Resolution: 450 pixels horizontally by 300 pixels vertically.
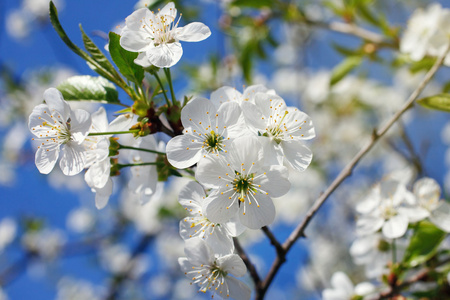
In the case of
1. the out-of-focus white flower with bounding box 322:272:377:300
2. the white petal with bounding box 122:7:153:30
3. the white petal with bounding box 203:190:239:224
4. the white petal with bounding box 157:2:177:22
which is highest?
the white petal with bounding box 157:2:177:22

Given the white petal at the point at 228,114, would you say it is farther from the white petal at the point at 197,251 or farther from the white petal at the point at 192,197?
the white petal at the point at 197,251

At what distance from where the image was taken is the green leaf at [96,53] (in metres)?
0.97

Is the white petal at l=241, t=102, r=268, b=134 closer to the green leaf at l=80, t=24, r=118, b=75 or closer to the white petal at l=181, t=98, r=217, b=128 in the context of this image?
the white petal at l=181, t=98, r=217, b=128

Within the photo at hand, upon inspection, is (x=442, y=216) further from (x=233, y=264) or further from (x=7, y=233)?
(x=7, y=233)

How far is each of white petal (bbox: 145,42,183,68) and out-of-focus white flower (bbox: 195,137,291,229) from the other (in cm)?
25

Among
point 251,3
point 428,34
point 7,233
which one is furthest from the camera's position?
point 7,233

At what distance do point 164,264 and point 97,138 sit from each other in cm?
475

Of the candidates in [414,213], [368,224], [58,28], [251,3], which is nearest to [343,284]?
[368,224]

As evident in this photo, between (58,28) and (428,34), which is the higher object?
(428,34)

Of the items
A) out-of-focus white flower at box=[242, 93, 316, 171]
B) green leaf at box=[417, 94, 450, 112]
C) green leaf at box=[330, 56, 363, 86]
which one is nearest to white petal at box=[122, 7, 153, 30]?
out-of-focus white flower at box=[242, 93, 316, 171]

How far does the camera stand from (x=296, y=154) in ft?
3.05

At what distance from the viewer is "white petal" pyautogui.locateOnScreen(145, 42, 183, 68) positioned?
89cm

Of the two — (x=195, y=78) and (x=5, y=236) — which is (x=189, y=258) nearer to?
(x=195, y=78)

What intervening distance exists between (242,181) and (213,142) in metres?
0.13
